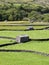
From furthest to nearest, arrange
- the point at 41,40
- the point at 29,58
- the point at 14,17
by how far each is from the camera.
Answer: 1. the point at 14,17
2. the point at 41,40
3. the point at 29,58

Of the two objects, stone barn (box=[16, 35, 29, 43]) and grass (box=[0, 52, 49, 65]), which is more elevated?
grass (box=[0, 52, 49, 65])

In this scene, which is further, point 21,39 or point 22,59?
point 21,39

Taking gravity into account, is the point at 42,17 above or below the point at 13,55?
below

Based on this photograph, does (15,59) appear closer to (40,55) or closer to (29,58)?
(29,58)

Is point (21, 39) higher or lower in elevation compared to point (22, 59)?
lower

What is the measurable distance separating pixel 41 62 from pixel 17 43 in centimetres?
1392

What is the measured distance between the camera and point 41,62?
85.3 ft

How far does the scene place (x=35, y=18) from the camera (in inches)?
4326

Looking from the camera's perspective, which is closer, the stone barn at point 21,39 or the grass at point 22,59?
the grass at point 22,59

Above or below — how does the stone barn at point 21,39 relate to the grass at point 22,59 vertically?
below

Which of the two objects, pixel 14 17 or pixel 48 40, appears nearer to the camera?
pixel 48 40

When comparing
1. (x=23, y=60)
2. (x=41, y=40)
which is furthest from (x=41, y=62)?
(x=41, y=40)

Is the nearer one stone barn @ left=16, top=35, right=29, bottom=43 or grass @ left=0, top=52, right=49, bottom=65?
grass @ left=0, top=52, right=49, bottom=65

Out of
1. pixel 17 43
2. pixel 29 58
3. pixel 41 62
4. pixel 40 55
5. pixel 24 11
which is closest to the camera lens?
pixel 41 62
